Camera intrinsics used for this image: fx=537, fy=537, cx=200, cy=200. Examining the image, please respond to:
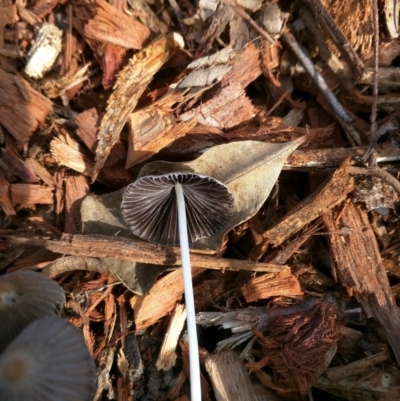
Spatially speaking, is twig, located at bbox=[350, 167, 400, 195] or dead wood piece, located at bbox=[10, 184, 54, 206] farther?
dead wood piece, located at bbox=[10, 184, 54, 206]

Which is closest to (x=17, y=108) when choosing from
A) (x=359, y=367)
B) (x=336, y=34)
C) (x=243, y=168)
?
(x=243, y=168)

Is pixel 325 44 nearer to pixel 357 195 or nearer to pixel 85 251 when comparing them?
pixel 357 195

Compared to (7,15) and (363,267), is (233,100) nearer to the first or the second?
(363,267)

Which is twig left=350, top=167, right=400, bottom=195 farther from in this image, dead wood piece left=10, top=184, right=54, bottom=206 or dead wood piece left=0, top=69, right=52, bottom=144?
dead wood piece left=0, top=69, right=52, bottom=144

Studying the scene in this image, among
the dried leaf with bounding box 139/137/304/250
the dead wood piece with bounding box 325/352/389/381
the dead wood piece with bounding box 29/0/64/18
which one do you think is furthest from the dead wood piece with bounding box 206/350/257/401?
the dead wood piece with bounding box 29/0/64/18

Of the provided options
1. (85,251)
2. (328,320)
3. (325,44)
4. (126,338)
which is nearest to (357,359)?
(328,320)
